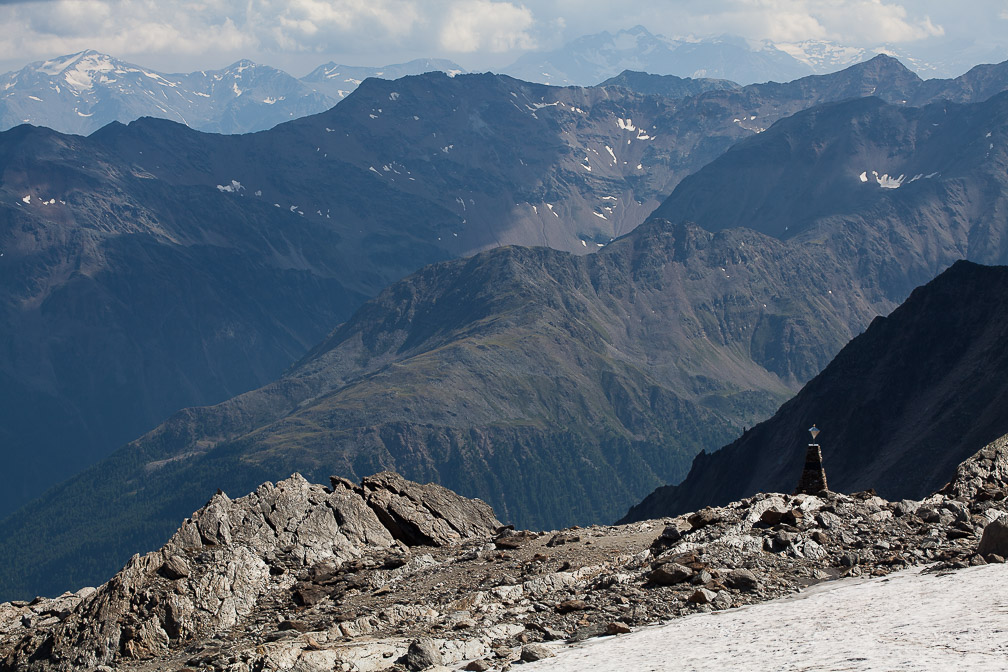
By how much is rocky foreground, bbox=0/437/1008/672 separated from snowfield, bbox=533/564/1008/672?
1.46 meters

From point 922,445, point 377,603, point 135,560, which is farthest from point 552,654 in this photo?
point 922,445

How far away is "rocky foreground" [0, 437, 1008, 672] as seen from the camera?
33188 mm

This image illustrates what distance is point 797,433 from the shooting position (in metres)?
200

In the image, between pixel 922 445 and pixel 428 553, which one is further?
pixel 922 445

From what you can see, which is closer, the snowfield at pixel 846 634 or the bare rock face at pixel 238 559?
the snowfield at pixel 846 634

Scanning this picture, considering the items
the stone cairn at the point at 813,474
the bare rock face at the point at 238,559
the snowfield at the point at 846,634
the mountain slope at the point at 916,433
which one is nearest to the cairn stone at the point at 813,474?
the stone cairn at the point at 813,474

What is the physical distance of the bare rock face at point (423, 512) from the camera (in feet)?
158

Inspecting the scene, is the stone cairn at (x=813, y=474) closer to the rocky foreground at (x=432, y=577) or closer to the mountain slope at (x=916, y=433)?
the rocky foreground at (x=432, y=577)

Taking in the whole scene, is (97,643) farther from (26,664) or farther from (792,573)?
(792,573)

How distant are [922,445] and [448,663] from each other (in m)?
138

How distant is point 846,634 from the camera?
2866 centimetres

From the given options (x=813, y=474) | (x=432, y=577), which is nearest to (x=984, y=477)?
(x=813, y=474)

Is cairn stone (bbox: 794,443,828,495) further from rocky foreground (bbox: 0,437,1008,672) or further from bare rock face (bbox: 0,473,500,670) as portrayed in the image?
bare rock face (bbox: 0,473,500,670)

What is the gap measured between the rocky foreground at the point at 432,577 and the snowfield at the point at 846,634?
4.78ft
